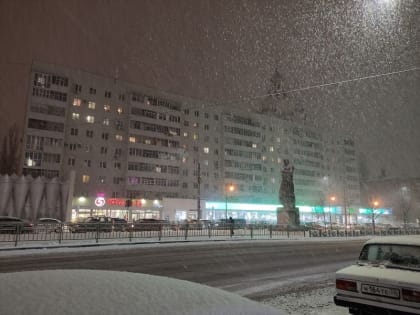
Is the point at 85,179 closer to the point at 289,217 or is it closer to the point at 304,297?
the point at 289,217

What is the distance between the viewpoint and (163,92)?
261 ft

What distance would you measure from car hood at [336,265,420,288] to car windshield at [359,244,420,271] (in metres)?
0.22

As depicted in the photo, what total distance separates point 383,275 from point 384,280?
17 centimetres

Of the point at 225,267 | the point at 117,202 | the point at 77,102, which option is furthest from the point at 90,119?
the point at 225,267

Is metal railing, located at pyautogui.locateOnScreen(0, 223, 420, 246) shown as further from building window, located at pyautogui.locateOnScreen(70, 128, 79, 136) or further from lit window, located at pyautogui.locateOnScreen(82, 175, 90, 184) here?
building window, located at pyautogui.locateOnScreen(70, 128, 79, 136)

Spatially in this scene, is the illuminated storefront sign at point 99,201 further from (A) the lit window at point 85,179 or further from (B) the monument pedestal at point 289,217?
(B) the monument pedestal at point 289,217

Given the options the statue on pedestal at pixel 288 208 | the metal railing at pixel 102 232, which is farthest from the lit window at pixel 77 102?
the metal railing at pixel 102 232

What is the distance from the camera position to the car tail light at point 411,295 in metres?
5.46

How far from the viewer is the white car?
18.4ft

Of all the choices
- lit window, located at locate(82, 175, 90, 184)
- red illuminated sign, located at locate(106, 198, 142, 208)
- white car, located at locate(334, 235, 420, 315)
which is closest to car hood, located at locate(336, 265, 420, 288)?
white car, located at locate(334, 235, 420, 315)

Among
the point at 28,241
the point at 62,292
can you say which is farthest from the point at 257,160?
the point at 62,292

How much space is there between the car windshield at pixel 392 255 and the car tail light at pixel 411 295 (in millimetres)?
796

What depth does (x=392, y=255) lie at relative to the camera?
676cm

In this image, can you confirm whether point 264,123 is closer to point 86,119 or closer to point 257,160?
point 257,160
